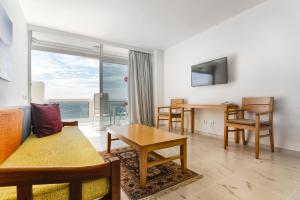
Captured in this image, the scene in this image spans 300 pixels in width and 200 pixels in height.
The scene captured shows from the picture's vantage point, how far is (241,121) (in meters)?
2.35

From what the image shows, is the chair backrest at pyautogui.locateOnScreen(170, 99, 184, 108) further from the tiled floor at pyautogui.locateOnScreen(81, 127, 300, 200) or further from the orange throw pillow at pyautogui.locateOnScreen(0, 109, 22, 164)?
the orange throw pillow at pyautogui.locateOnScreen(0, 109, 22, 164)

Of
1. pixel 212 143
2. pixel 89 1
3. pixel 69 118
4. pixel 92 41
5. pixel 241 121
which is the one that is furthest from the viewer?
pixel 69 118

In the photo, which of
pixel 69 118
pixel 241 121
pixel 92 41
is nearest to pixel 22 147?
pixel 241 121

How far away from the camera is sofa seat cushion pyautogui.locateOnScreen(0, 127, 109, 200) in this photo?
2.46 feet

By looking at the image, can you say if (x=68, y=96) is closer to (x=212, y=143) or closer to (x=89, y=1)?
(x=89, y=1)

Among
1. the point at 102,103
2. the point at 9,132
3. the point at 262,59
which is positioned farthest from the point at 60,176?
the point at 102,103

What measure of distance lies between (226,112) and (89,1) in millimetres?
2806

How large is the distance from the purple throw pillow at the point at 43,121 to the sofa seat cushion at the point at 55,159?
3.7 inches

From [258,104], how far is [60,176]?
2.77 meters

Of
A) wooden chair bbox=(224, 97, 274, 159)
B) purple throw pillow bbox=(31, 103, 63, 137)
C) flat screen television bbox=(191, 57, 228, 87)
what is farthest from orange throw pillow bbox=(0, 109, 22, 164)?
flat screen television bbox=(191, 57, 228, 87)

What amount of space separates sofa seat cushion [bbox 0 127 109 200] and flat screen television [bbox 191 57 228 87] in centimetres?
275

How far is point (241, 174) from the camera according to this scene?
5.54 feet

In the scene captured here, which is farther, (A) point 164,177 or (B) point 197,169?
(B) point 197,169

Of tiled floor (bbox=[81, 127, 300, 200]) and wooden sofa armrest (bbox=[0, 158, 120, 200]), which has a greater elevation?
wooden sofa armrest (bbox=[0, 158, 120, 200])
